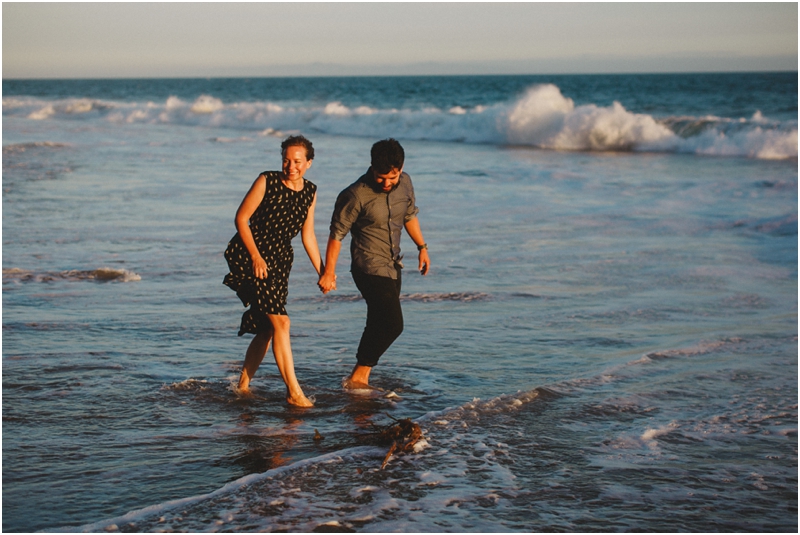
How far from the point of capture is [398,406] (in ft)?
18.2

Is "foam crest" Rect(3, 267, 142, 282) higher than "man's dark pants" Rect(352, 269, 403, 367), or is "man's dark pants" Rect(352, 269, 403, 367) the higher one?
"man's dark pants" Rect(352, 269, 403, 367)

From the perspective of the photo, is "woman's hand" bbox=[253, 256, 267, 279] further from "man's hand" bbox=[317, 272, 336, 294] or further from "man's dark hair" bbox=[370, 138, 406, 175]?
"man's dark hair" bbox=[370, 138, 406, 175]

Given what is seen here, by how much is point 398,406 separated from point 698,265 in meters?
5.45

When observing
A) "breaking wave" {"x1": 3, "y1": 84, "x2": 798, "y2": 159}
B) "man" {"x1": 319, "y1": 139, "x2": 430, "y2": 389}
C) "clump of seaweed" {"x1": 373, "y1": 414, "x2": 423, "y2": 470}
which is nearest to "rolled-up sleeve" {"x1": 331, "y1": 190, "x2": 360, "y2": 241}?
"man" {"x1": 319, "y1": 139, "x2": 430, "y2": 389}

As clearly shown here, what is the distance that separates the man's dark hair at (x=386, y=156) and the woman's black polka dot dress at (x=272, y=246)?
428mm

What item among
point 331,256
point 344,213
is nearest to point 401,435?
point 331,256

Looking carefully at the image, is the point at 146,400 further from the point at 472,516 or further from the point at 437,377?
the point at 472,516

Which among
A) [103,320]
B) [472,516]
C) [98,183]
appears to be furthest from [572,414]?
[98,183]

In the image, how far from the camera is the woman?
17.0 feet

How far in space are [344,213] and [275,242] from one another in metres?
0.48

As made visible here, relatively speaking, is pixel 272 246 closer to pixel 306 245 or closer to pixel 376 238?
pixel 306 245

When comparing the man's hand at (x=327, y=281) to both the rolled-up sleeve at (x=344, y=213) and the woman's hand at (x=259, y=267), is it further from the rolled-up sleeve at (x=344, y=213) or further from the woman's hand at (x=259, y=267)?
the woman's hand at (x=259, y=267)

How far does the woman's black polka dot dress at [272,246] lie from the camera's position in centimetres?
525

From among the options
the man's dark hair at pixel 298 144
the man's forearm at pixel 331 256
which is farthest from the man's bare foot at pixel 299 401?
the man's dark hair at pixel 298 144
